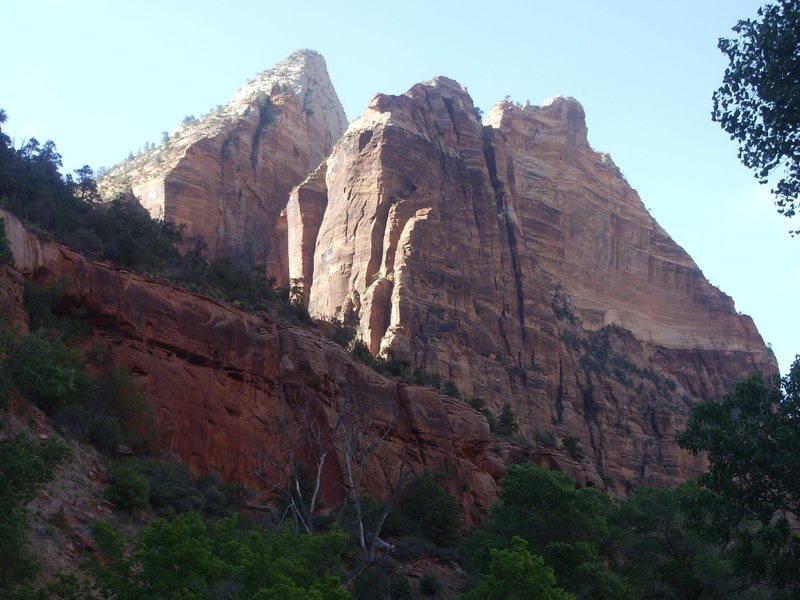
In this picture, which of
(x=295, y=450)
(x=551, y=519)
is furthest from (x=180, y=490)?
(x=551, y=519)

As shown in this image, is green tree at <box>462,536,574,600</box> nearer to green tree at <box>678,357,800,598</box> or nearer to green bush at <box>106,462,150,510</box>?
green tree at <box>678,357,800,598</box>

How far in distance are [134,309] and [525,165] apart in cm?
7267

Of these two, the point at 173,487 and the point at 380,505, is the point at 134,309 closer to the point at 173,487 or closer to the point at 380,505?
the point at 173,487

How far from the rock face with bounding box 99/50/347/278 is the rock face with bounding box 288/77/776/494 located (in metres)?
7.90

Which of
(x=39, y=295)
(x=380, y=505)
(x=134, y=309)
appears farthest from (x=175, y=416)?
(x=380, y=505)

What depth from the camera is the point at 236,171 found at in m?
93.0

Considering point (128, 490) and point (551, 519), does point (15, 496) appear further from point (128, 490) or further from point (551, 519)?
point (551, 519)

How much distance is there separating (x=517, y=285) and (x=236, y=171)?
99.9ft

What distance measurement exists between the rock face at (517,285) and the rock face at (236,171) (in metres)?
7.90

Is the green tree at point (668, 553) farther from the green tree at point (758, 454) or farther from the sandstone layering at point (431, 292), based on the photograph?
the sandstone layering at point (431, 292)

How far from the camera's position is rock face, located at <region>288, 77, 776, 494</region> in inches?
2773

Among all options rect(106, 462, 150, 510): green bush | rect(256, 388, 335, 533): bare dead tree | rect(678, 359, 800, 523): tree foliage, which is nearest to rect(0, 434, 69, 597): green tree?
rect(106, 462, 150, 510): green bush

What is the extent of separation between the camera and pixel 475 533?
32.2 metres

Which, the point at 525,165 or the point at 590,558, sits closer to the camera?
the point at 590,558
